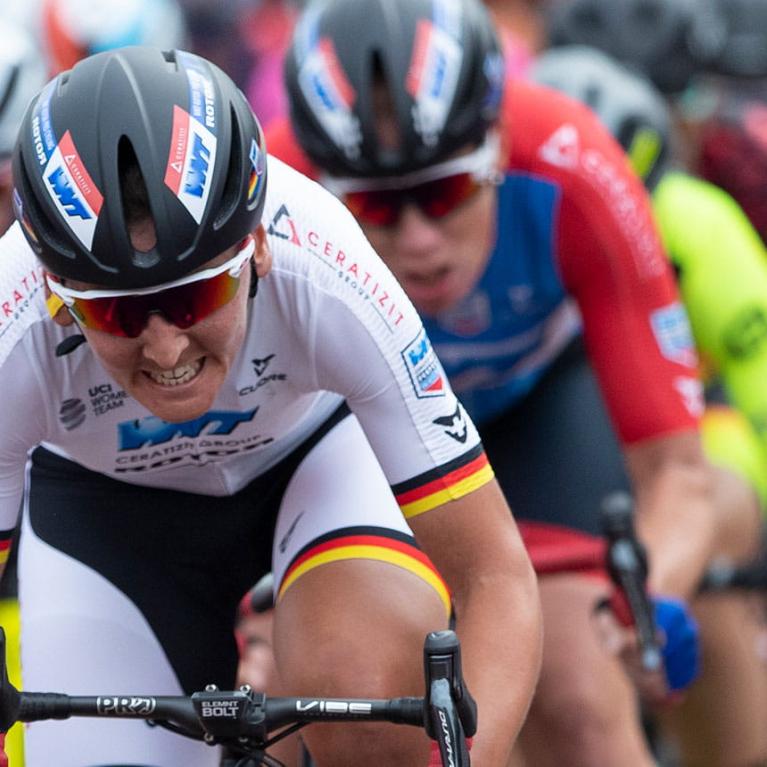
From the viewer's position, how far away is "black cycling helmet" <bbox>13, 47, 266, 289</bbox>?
3.35m

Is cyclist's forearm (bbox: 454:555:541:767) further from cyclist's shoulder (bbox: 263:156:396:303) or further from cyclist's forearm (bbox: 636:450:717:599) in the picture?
cyclist's forearm (bbox: 636:450:717:599)

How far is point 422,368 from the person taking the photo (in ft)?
12.1

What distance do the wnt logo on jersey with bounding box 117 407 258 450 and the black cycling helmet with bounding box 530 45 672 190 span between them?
3189mm

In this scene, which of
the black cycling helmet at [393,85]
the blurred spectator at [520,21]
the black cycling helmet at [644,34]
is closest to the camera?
the black cycling helmet at [393,85]

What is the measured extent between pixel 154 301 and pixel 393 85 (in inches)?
84.0

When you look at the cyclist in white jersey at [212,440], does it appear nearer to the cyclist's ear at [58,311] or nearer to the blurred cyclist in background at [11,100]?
the cyclist's ear at [58,311]

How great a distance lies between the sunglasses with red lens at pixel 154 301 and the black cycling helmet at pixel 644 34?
5.71 meters

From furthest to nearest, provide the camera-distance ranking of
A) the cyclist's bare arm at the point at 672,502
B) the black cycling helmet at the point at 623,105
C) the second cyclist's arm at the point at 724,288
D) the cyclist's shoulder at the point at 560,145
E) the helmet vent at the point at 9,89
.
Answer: the black cycling helmet at the point at 623,105, the helmet vent at the point at 9,89, the second cyclist's arm at the point at 724,288, the cyclist's shoulder at the point at 560,145, the cyclist's bare arm at the point at 672,502

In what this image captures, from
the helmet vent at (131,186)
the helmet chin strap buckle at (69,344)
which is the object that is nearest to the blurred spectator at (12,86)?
the helmet chin strap buckle at (69,344)

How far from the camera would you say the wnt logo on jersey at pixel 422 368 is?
12.0ft

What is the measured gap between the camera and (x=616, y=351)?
17.9ft

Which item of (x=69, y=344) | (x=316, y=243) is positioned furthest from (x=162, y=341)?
(x=316, y=243)

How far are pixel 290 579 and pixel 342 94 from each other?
1.93 meters

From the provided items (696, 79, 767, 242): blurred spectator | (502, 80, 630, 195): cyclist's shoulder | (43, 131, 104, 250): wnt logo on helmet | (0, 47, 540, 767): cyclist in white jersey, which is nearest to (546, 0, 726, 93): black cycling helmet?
(696, 79, 767, 242): blurred spectator
